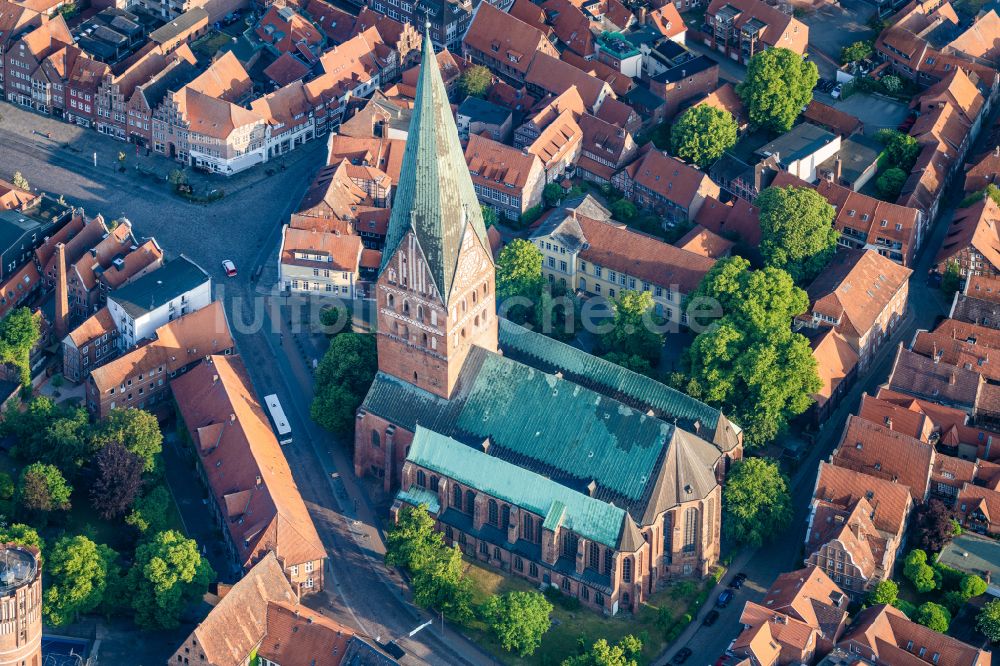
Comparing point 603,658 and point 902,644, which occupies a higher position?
point 902,644

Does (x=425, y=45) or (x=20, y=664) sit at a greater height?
(x=425, y=45)

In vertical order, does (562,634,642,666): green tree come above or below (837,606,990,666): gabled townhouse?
below

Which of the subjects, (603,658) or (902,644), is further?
(902,644)

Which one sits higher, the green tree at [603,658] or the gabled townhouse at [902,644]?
the gabled townhouse at [902,644]

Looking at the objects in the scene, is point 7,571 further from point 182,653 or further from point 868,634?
point 868,634

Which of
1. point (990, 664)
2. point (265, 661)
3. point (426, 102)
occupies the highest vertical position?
point (426, 102)

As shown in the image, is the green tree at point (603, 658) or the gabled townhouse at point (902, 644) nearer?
the gabled townhouse at point (902, 644)

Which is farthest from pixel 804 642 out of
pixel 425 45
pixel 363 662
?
pixel 425 45

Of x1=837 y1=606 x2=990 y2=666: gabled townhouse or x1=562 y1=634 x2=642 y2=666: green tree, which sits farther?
x1=562 y1=634 x2=642 y2=666: green tree
